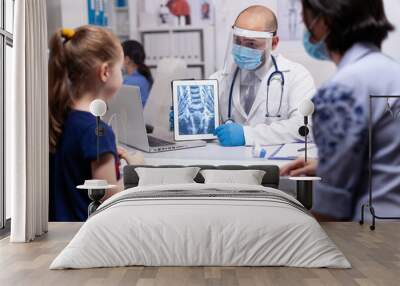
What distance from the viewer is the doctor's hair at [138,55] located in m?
6.70

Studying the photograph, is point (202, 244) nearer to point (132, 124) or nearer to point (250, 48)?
point (132, 124)

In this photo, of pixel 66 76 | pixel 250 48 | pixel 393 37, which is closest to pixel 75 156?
pixel 66 76

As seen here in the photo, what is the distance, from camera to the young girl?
661 centimetres

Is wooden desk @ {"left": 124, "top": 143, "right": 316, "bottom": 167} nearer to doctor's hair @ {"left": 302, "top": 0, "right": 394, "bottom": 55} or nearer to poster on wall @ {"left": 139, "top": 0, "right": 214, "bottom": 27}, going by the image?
doctor's hair @ {"left": 302, "top": 0, "right": 394, "bottom": 55}

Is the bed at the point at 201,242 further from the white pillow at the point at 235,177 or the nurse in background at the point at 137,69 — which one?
the nurse in background at the point at 137,69

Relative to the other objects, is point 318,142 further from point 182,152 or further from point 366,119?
point 182,152

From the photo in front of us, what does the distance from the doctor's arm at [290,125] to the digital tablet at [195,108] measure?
39cm

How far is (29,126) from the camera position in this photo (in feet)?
17.9

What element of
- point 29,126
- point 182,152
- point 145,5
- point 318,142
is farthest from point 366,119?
point 29,126

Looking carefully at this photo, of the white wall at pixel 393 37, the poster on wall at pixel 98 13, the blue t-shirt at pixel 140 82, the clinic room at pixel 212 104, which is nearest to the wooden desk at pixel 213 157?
the clinic room at pixel 212 104

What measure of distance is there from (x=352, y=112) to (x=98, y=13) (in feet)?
8.95

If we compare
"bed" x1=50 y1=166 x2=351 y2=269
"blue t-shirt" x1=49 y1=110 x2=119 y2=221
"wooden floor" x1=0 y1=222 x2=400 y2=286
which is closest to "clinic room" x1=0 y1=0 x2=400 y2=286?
"blue t-shirt" x1=49 y1=110 x2=119 y2=221

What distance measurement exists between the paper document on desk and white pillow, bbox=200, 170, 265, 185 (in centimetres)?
40

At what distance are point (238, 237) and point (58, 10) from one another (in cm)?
363
